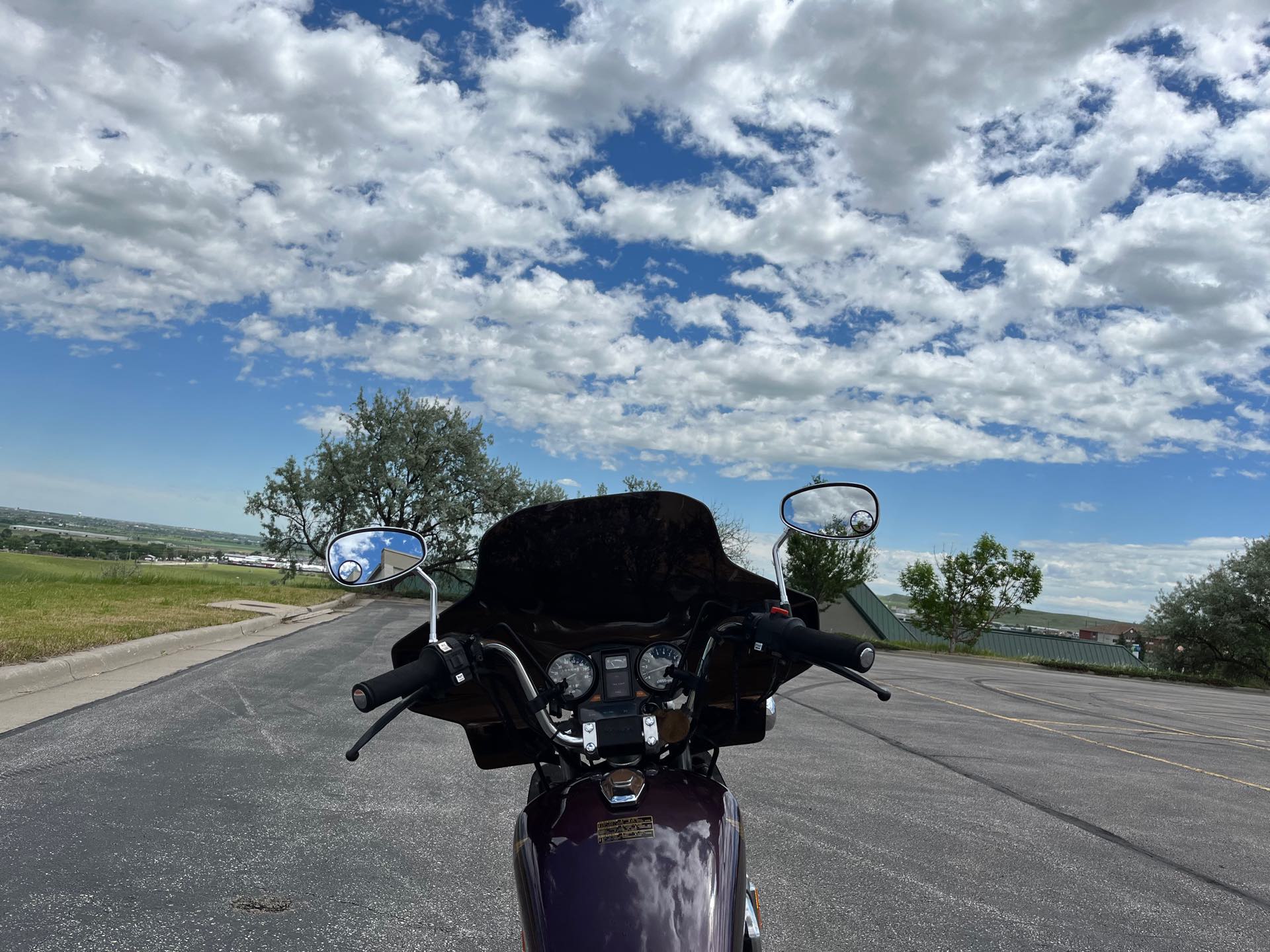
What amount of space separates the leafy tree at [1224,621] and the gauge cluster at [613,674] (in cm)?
4770

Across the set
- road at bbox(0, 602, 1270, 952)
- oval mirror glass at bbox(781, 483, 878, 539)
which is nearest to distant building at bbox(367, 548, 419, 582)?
oval mirror glass at bbox(781, 483, 878, 539)

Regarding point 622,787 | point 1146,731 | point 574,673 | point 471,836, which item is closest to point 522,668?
point 574,673

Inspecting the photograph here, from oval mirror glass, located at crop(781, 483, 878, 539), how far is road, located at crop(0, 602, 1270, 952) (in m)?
1.88

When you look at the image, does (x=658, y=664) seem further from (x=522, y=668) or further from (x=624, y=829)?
(x=624, y=829)

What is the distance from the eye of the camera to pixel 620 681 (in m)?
2.15

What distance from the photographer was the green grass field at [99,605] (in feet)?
31.4

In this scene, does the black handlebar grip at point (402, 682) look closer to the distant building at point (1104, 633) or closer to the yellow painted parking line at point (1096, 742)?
the yellow painted parking line at point (1096, 742)

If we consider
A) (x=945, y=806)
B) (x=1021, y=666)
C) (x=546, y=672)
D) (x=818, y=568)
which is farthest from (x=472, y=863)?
(x=818, y=568)

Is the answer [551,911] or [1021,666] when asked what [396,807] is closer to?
[551,911]

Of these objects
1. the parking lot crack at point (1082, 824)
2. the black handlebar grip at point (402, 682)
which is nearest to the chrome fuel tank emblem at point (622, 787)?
the black handlebar grip at point (402, 682)

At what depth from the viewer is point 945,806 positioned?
231 inches

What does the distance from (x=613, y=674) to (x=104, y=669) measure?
895 centimetres

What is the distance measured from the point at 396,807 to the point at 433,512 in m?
38.9

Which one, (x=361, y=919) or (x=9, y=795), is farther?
(x=9, y=795)
